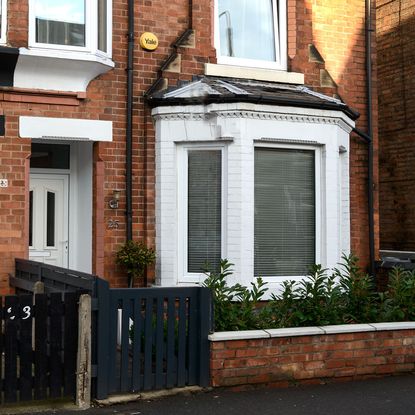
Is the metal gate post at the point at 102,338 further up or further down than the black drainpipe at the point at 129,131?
further down

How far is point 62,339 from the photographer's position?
19.5 feet

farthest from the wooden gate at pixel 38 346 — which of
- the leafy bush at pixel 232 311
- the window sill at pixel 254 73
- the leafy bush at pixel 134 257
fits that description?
the window sill at pixel 254 73

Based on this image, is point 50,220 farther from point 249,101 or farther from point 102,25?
point 249,101

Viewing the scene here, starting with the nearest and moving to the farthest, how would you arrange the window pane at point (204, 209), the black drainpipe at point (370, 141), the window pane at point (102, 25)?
the window pane at point (102, 25) < the window pane at point (204, 209) < the black drainpipe at point (370, 141)

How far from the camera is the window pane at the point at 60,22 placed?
873cm

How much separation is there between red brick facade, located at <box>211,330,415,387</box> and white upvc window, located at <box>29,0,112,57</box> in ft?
14.6

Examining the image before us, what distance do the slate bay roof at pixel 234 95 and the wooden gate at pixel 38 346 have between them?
3.88 metres

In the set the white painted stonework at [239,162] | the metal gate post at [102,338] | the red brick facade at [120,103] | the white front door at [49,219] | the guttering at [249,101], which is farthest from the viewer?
the white front door at [49,219]

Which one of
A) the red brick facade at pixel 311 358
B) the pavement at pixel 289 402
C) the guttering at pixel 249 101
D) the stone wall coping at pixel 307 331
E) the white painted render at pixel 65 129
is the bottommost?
the pavement at pixel 289 402

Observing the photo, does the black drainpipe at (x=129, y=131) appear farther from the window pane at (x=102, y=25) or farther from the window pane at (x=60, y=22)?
the window pane at (x=60, y=22)

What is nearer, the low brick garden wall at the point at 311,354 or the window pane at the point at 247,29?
the low brick garden wall at the point at 311,354

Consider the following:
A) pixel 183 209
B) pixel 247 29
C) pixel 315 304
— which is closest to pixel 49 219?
pixel 183 209

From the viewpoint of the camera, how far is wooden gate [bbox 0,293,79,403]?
18.8 feet

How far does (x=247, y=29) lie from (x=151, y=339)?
18.2 feet
